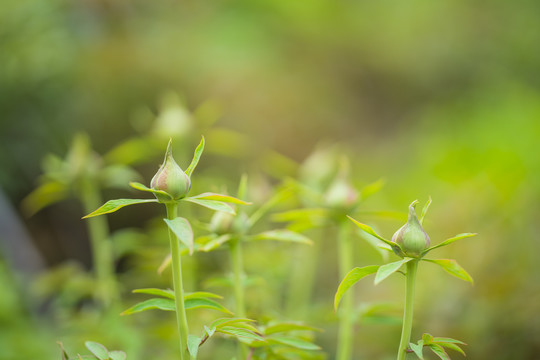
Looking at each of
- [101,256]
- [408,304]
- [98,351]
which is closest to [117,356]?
[98,351]

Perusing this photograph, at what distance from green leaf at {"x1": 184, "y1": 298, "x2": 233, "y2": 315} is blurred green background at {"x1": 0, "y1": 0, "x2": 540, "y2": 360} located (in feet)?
1.22

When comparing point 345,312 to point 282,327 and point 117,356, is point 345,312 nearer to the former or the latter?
point 282,327

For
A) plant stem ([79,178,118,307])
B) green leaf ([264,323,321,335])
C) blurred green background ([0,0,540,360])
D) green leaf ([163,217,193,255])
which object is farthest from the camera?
blurred green background ([0,0,540,360])

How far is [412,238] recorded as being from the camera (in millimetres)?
386

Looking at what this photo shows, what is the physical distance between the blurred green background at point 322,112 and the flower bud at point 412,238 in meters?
0.44

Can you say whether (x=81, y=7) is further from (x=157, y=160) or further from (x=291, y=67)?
(x=291, y=67)

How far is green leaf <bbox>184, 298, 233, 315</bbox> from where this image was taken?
0.43 metres

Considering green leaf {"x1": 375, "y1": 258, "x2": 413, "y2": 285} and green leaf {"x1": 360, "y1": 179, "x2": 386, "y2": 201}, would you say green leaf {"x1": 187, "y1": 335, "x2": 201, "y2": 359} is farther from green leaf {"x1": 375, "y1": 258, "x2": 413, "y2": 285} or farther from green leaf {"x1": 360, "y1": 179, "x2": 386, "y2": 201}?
green leaf {"x1": 360, "y1": 179, "x2": 386, "y2": 201}

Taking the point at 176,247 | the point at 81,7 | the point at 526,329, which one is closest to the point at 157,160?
the point at 81,7

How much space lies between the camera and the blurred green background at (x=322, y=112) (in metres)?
1.10

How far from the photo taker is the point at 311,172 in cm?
83

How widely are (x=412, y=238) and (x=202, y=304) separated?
173 millimetres

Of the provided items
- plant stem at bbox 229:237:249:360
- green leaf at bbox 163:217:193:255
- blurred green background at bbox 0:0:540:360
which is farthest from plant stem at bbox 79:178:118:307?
green leaf at bbox 163:217:193:255

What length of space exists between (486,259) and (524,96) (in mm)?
1904
